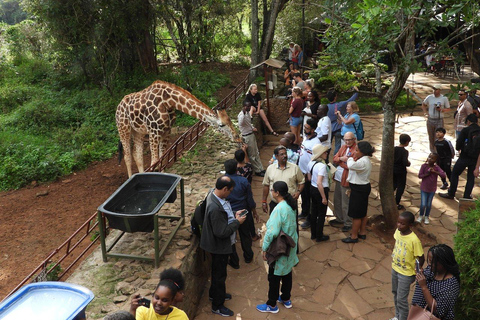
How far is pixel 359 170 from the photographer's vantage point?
623 centimetres

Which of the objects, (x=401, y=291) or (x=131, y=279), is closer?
(x=401, y=291)

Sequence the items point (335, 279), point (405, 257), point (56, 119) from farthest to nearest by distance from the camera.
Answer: point (56, 119), point (335, 279), point (405, 257)

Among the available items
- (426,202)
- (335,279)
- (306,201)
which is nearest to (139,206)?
(335,279)

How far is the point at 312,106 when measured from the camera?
361 inches

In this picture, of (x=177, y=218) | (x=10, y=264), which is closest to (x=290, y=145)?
(x=177, y=218)

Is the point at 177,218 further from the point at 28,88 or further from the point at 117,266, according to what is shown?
the point at 28,88

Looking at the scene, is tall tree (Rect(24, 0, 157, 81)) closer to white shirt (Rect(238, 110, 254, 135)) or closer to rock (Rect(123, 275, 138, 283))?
white shirt (Rect(238, 110, 254, 135))

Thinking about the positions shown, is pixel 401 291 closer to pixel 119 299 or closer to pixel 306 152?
pixel 306 152

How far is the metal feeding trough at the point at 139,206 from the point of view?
4879mm

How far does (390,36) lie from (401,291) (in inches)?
155

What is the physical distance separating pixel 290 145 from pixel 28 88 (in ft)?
45.3

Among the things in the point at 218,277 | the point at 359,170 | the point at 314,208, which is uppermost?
the point at 359,170

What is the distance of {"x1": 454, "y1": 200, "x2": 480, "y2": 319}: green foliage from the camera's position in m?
3.91

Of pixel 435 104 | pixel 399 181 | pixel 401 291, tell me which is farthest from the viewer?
pixel 435 104
